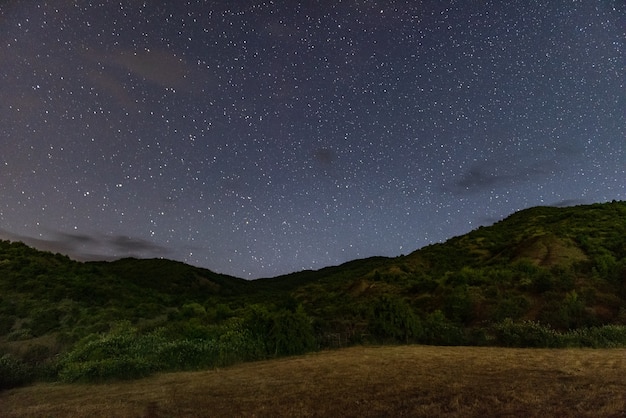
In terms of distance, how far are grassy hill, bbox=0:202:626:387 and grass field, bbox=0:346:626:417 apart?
1713 millimetres

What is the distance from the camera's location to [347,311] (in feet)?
76.7

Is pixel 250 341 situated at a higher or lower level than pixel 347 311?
lower

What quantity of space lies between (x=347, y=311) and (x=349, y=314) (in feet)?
3.66

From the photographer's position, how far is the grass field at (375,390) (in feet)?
25.8

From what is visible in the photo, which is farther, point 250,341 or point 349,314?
point 349,314

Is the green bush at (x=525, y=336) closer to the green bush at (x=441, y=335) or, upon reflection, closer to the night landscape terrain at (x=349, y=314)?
the night landscape terrain at (x=349, y=314)

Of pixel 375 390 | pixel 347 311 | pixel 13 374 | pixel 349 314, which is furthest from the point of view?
pixel 347 311

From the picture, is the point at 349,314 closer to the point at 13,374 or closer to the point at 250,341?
the point at 250,341

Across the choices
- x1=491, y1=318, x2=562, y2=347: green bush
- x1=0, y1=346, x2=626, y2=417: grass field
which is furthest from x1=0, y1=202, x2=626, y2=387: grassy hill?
x1=0, y1=346, x2=626, y2=417: grass field

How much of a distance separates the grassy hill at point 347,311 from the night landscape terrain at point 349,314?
77 mm

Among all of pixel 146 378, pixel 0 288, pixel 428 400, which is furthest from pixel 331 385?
pixel 0 288

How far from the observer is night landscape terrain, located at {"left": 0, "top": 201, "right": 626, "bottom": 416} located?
14.7 metres

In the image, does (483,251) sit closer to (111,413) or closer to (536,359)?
(536,359)

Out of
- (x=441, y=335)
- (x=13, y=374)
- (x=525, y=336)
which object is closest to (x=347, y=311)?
(x=441, y=335)
